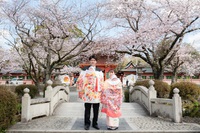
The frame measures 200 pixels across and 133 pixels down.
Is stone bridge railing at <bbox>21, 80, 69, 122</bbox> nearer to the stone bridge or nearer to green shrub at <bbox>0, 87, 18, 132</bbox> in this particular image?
the stone bridge

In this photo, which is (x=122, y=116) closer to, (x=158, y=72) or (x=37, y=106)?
(x=37, y=106)

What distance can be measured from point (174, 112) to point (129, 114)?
236 centimetres

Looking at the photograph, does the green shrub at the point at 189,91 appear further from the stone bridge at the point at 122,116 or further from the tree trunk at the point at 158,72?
the tree trunk at the point at 158,72

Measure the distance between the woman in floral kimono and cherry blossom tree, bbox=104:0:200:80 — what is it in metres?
9.47

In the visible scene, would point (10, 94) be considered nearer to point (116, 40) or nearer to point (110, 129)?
point (110, 129)

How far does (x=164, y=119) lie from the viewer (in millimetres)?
8086

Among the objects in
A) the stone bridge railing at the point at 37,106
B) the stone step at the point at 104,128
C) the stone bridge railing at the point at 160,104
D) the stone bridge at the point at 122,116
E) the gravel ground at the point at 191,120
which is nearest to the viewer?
the stone step at the point at 104,128

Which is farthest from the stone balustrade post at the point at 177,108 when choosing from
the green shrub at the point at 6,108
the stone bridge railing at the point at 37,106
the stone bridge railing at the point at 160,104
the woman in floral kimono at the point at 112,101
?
the green shrub at the point at 6,108

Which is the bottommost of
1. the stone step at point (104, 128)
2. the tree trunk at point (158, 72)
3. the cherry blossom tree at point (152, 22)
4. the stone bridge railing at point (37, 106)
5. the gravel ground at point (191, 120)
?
the gravel ground at point (191, 120)

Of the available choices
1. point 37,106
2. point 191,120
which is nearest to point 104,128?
point 37,106

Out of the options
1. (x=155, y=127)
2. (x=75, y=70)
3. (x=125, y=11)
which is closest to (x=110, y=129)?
(x=155, y=127)

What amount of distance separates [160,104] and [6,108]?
585 centimetres

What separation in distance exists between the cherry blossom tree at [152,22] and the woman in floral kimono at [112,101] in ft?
31.1

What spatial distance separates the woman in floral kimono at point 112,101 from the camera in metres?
6.09
